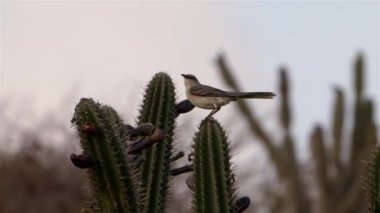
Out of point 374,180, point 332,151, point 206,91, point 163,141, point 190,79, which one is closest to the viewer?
point 374,180

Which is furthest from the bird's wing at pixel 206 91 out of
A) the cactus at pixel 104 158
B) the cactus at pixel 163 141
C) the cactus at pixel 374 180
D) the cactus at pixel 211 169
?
the cactus at pixel 374 180

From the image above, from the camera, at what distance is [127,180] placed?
4.38 meters

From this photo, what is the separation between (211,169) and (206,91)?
113 centimetres

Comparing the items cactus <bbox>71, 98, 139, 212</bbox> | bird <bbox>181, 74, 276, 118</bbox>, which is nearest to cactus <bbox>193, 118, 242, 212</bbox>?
cactus <bbox>71, 98, 139, 212</bbox>

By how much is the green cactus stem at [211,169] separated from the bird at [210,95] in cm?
92

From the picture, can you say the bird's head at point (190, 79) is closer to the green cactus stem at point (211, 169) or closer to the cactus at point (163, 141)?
the cactus at point (163, 141)

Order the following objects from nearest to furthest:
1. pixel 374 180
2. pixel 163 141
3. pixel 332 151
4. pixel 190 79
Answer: pixel 374 180 → pixel 163 141 → pixel 190 79 → pixel 332 151

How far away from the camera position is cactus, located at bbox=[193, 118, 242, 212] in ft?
14.8

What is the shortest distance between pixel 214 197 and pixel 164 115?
0.67 meters

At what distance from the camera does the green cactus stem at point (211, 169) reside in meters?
4.51

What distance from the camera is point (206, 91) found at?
5.59 meters

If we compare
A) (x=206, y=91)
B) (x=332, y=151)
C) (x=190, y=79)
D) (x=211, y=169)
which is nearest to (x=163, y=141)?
(x=211, y=169)

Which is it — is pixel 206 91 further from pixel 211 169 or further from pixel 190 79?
pixel 211 169

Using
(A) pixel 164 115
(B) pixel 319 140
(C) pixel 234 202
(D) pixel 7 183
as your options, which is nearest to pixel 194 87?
(A) pixel 164 115
